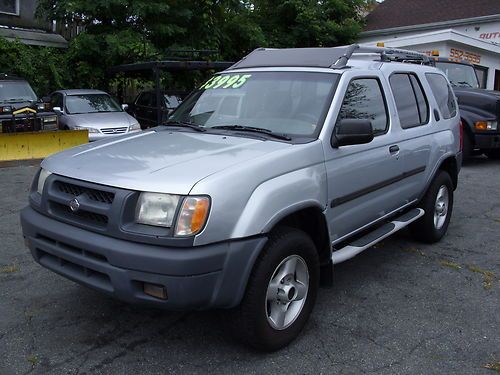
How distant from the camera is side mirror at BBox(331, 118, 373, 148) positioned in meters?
3.56

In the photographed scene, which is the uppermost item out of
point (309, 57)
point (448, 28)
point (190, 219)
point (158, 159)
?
point (448, 28)

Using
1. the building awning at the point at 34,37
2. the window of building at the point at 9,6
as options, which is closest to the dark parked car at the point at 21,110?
the building awning at the point at 34,37

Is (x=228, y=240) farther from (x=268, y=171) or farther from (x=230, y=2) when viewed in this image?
(x=230, y=2)

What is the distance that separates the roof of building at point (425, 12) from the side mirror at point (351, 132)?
21.5 meters

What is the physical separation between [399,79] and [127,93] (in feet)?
51.8

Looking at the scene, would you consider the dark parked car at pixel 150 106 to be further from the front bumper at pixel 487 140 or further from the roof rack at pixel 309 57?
the roof rack at pixel 309 57

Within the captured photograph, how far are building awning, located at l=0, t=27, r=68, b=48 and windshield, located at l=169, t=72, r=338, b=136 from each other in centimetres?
1396

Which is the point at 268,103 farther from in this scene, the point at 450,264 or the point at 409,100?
the point at 450,264

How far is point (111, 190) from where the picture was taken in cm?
290

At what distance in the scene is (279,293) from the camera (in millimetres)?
3221

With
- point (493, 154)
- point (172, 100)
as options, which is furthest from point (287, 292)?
point (172, 100)

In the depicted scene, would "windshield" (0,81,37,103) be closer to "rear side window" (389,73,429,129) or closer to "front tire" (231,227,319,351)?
"rear side window" (389,73,429,129)

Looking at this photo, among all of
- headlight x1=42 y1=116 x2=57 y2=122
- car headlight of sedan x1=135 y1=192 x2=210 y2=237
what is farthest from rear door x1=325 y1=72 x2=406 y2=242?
headlight x1=42 y1=116 x2=57 y2=122

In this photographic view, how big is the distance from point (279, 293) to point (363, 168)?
131 cm
